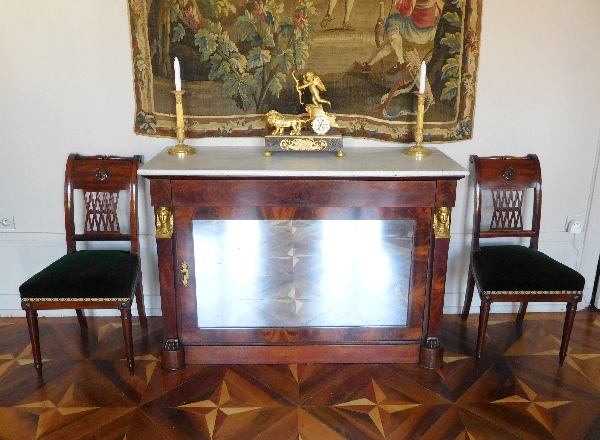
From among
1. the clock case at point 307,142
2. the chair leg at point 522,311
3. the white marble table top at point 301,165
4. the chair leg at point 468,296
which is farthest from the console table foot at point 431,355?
the clock case at point 307,142

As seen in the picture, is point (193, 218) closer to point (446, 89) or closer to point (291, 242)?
point (291, 242)

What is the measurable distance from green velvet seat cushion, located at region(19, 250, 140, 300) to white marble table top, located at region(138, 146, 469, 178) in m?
0.53

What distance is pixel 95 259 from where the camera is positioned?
7.99 feet

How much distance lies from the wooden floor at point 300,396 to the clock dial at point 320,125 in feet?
3.74

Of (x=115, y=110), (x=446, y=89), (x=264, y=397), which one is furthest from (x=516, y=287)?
(x=115, y=110)

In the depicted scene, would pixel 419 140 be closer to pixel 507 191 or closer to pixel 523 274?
pixel 507 191

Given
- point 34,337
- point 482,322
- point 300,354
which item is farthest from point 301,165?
point 34,337

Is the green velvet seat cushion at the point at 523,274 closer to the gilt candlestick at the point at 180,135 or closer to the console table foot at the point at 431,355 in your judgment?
the console table foot at the point at 431,355

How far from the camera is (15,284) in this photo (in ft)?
9.45

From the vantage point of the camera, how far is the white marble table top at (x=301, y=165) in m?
2.11

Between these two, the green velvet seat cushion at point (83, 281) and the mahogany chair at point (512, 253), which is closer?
the green velvet seat cushion at point (83, 281)

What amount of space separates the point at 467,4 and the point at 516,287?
1385 millimetres

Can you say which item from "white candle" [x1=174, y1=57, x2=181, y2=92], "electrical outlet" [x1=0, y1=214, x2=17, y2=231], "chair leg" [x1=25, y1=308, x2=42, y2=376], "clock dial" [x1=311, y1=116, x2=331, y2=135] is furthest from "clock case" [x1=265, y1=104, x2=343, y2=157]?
"electrical outlet" [x1=0, y1=214, x2=17, y2=231]

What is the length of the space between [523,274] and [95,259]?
2.05 meters
